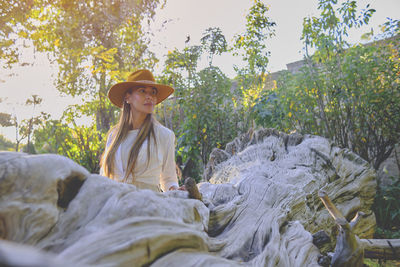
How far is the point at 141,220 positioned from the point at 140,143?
178 cm

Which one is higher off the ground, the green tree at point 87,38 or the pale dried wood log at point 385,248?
the green tree at point 87,38

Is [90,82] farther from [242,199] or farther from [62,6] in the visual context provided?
[242,199]

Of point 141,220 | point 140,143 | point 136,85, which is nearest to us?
point 141,220

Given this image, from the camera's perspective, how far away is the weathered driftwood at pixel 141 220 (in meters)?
1.13

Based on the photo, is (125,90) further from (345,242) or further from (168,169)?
(345,242)

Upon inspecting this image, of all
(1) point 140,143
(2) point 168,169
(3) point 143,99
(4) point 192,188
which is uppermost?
(3) point 143,99

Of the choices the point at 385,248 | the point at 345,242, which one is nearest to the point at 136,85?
the point at 345,242

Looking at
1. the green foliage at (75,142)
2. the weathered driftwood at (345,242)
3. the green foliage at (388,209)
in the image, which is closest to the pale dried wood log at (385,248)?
the weathered driftwood at (345,242)

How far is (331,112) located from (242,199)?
3449 millimetres

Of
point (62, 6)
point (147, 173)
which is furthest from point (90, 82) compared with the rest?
point (147, 173)

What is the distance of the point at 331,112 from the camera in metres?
5.08

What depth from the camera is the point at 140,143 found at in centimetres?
294

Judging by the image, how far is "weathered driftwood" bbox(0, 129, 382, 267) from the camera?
3.69 ft

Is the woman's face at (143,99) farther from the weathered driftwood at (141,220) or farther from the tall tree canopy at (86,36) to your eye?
the tall tree canopy at (86,36)
